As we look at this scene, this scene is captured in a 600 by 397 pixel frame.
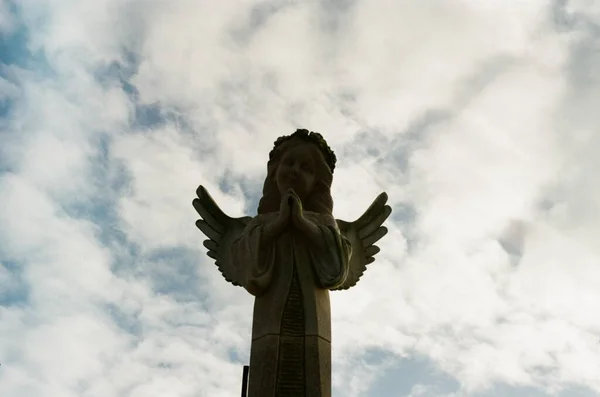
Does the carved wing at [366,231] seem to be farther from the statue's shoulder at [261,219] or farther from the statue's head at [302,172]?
the statue's shoulder at [261,219]

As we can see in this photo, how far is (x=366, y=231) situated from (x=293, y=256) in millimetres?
1504

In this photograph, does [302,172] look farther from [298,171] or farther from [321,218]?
[321,218]

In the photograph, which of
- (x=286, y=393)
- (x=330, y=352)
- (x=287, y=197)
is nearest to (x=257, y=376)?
(x=286, y=393)

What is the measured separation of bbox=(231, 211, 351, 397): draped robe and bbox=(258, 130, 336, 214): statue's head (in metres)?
0.40

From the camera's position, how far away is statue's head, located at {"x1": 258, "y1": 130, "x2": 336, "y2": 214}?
8.71 meters

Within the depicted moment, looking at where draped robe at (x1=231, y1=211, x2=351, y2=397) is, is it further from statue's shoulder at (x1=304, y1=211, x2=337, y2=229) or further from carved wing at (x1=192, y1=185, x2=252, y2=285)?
carved wing at (x1=192, y1=185, x2=252, y2=285)

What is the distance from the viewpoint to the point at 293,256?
8.05 meters

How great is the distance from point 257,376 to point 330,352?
3.27ft

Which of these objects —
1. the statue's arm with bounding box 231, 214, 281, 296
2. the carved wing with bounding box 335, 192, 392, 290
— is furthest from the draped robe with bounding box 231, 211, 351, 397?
the carved wing with bounding box 335, 192, 392, 290

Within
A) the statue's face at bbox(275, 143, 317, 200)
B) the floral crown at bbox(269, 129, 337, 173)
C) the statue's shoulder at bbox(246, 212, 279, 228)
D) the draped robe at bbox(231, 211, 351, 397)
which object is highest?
the floral crown at bbox(269, 129, 337, 173)

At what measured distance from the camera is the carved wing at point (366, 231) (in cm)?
885

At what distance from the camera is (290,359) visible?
7309mm

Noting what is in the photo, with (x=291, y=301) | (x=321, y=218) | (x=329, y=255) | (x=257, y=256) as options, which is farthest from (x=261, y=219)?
(x=291, y=301)

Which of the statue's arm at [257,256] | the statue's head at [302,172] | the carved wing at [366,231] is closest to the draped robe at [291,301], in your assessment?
the statue's arm at [257,256]
